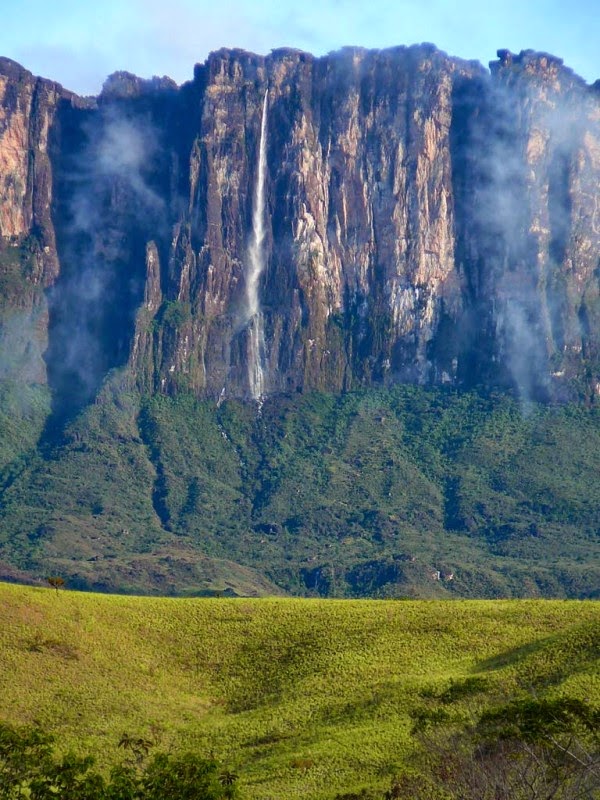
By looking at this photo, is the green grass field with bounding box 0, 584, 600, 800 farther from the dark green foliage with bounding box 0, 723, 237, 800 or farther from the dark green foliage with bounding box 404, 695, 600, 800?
the dark green foliage with bounding box 0, 723, 237, 800

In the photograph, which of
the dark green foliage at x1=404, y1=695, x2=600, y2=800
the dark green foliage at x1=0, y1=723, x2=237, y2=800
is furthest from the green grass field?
the dark green foliage at x1=0, y1=723, x2=237, y2=800

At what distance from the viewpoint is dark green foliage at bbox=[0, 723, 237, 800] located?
210ft

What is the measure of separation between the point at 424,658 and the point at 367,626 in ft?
20.6

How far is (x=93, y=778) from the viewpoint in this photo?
64812mm

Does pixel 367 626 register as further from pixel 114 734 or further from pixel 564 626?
pixel 114 734

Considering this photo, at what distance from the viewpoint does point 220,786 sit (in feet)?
212

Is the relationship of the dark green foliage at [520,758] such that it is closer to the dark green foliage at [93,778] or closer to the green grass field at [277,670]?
the green grass field at [277,670]

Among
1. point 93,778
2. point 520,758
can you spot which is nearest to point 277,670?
point 520,758

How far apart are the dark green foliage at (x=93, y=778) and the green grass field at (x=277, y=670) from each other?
751 centimetres

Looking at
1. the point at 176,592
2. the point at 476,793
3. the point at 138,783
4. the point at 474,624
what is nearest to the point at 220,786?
the point at 138,783

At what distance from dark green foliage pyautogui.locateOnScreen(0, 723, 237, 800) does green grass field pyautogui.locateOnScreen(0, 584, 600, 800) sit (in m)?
7.51

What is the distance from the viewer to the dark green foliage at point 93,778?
2522 inches

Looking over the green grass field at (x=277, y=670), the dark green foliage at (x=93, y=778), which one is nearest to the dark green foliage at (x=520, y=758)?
the green grass field at (x=277, y=670)

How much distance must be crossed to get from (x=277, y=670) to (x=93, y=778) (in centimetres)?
2853
